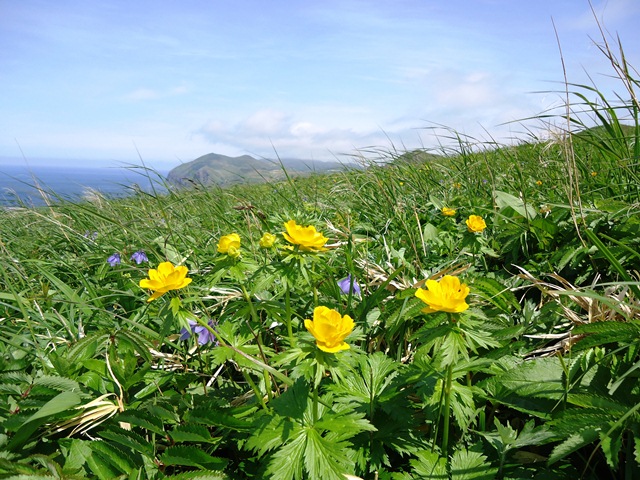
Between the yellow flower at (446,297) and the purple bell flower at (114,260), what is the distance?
6.68ft

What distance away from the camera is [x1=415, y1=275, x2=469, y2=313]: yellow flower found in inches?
36.8

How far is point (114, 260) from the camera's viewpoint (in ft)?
8.39

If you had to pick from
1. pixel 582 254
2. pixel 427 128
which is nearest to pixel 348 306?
pixel 582 254

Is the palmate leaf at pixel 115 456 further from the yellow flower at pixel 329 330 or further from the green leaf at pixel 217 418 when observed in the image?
the yellow flower at pixel 329 330

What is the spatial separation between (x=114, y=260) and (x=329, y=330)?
2.04m

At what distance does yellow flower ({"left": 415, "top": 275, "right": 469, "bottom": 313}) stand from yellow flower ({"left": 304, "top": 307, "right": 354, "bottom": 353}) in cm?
18

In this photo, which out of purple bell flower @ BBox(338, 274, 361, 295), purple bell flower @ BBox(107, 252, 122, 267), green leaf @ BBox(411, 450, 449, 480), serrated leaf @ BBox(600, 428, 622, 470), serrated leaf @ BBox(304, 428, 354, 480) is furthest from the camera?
purple bell flower @ BBox(107, 252, 122, 267)

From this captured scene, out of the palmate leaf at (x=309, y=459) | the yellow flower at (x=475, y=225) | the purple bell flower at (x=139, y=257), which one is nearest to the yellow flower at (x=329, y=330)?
the palmate leaf at (x=309, y=459)

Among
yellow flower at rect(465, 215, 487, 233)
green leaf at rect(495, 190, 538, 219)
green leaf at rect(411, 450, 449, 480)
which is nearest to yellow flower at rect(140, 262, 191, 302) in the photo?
green leaf at rect(411, 450, 449, 480)

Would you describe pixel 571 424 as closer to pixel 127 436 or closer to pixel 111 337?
pixel 127 436

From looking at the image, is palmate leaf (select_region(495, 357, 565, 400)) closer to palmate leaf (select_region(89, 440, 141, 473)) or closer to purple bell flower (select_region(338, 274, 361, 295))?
purple bell flower (select_region(338, 274, 361, 295))

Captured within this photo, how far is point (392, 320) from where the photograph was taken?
1.47 m

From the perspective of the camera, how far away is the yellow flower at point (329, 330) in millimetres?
913

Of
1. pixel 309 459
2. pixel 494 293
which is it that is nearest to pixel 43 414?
pixel 309 459
